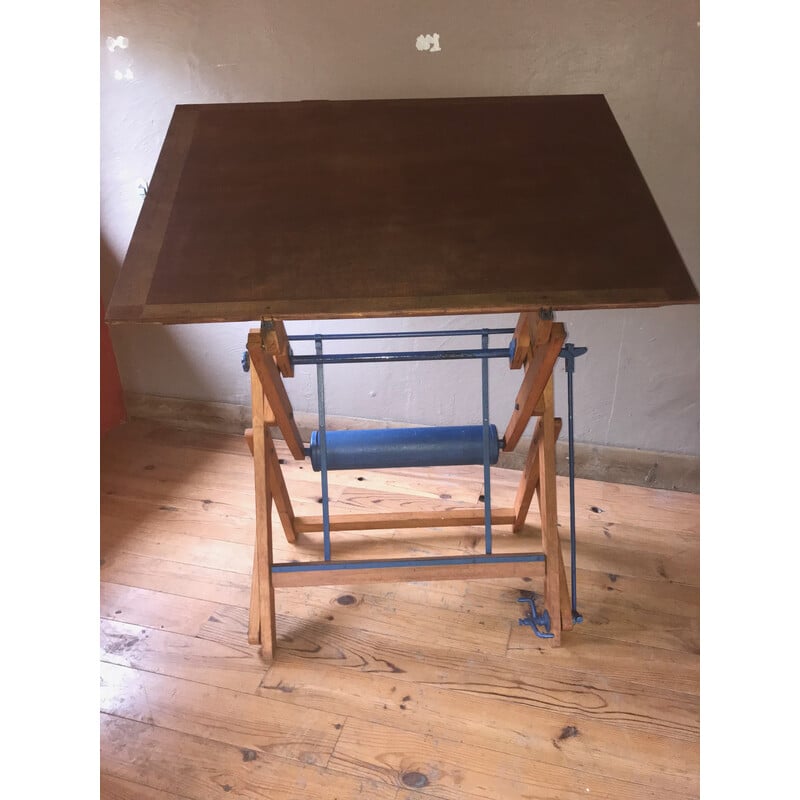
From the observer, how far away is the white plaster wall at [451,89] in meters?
2.25

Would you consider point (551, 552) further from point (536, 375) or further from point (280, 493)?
point (280, 493)

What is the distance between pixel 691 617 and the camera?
2.11 metres

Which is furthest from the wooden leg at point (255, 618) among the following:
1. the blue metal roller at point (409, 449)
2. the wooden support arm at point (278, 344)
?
the wooden support arm at point (278, 344)

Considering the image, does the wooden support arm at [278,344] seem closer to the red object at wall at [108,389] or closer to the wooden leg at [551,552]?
the wooden leg at [551,552]

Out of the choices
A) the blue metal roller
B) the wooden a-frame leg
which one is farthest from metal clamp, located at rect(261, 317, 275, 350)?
the blue metal roller

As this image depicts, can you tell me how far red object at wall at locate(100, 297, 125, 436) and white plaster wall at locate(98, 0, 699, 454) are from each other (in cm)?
23

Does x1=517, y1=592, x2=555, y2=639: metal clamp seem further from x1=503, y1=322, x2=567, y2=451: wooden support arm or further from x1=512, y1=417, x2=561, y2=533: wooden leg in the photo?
x1=503, y1=322, x2=567, y2=451: wooden support arm

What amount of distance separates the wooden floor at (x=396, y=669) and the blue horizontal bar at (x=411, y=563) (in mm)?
197

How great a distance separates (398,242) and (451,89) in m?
1.01

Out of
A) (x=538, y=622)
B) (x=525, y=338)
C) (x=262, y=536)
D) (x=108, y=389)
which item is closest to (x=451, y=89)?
(x=525, y=338)

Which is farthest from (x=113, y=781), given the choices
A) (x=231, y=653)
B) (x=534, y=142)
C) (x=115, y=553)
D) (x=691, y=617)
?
(x=534, y=142)

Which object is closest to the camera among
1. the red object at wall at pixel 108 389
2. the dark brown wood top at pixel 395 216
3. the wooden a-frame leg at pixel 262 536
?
the dark brown wood top at pixel 395 216

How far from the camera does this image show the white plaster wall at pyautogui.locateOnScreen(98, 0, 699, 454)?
225cm

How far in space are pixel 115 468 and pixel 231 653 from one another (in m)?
1.16
